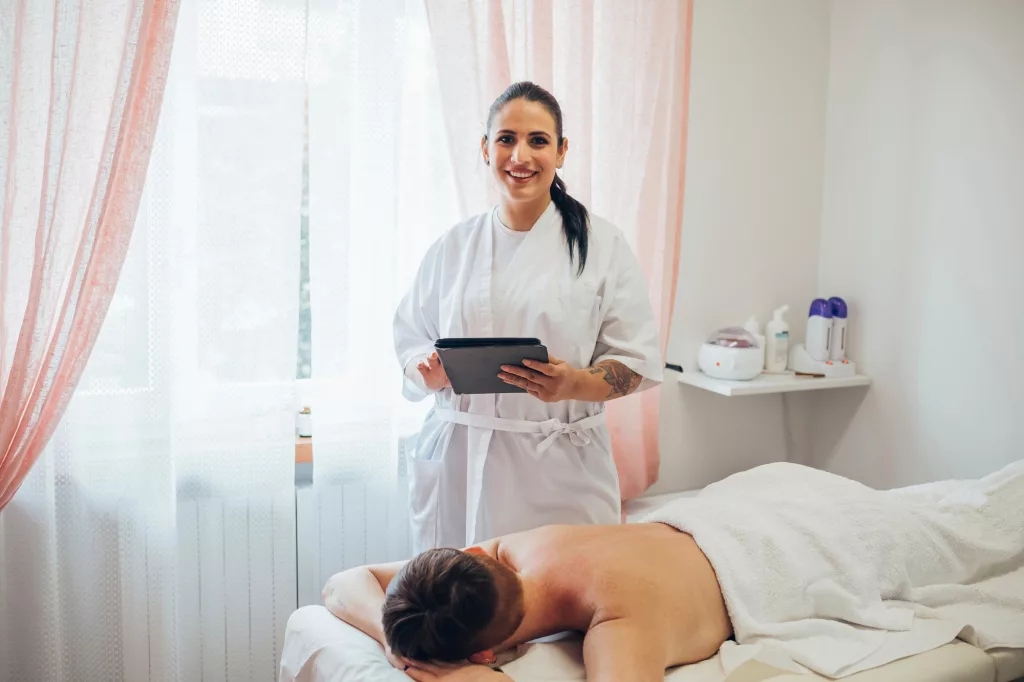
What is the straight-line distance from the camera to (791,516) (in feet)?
5.13

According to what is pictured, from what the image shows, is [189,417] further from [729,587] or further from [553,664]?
[729,587]

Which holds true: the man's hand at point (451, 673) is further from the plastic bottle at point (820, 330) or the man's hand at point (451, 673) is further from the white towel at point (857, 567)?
the plastic bottle at point (820, 330)

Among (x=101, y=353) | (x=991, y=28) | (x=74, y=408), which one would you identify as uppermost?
(x=991, y=28)

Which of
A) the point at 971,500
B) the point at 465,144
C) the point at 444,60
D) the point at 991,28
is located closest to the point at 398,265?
the point at 465,144

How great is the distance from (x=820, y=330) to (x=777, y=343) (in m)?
0.15

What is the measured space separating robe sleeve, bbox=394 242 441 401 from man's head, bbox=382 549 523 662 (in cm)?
67

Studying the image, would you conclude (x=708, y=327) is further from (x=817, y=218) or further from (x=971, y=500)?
(x=971, y=500)

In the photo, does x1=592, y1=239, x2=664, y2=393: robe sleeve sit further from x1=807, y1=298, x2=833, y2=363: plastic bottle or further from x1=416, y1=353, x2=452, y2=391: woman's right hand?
x1=807, y1=298, x2=833, y2=363: plastic bottle

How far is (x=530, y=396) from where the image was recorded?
5.68 ft

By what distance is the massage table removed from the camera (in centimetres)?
127

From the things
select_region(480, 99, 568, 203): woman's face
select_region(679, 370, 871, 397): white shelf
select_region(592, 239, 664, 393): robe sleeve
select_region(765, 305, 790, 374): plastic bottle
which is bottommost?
select_region(679, 370, 871, 397): white shelf

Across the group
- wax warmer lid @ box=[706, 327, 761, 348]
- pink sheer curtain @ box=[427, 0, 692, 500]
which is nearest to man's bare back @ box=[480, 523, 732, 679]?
pink sheer curtain @ box=[427, 0, 692, 500]

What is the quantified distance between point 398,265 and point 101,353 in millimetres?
742

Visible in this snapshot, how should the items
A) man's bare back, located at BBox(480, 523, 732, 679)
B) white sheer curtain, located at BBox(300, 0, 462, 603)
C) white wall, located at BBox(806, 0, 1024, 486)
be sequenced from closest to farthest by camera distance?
man's bare back, located at BBox(480, 523, 732, 679), white sheer curtain, located at BBox(300, 0, 462, 603), white wall, located at BBox(806, 0, 1024, 486)
